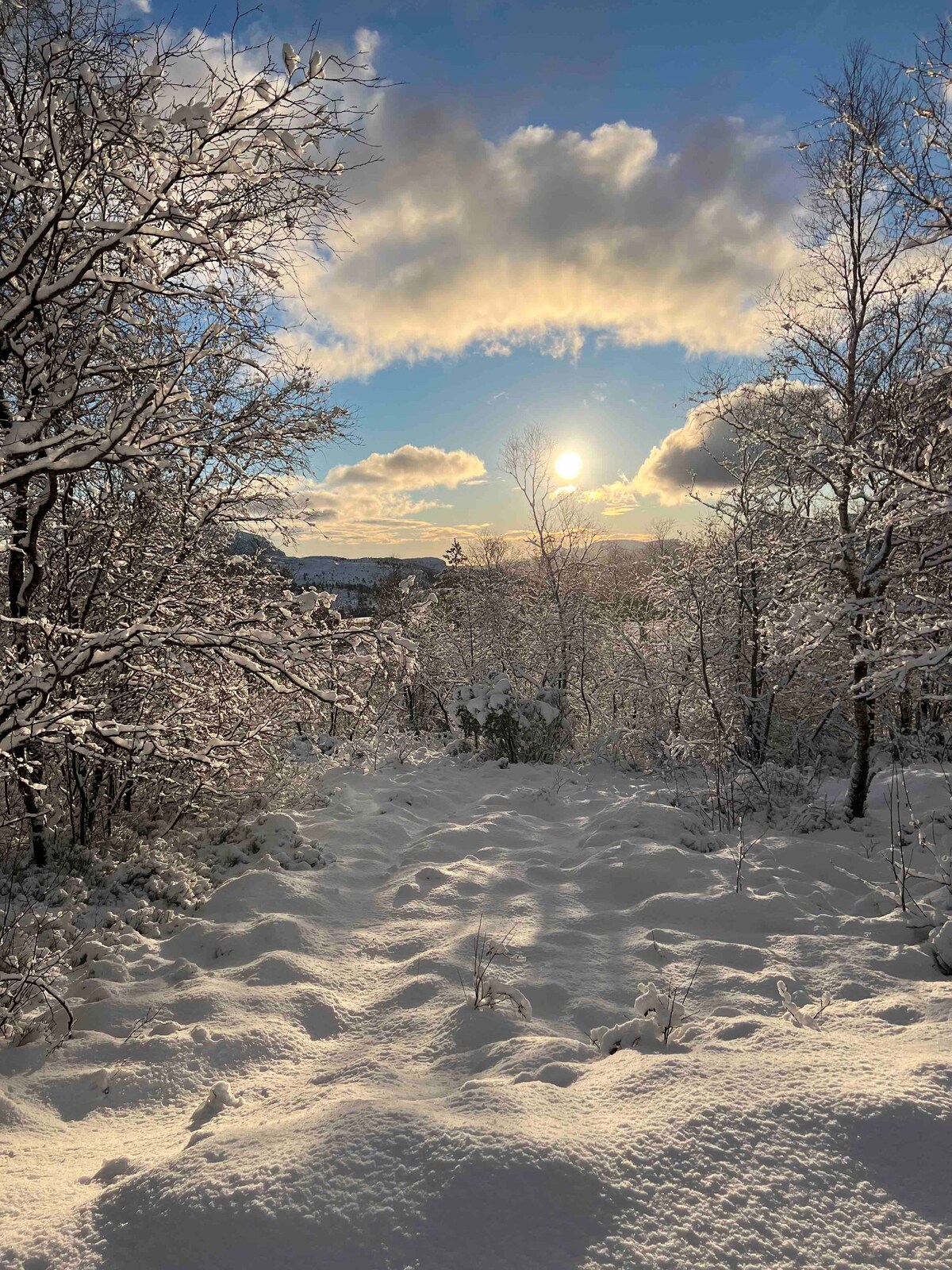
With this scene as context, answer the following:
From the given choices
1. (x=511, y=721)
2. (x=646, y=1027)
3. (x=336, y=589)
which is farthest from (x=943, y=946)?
(x=336, y=589)

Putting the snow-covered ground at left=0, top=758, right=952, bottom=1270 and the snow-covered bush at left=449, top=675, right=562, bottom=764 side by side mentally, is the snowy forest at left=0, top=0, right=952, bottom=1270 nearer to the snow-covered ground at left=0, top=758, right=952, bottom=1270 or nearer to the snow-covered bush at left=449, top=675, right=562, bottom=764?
the snow-covered ground at left=0, top=758, right=952, bottom=1270

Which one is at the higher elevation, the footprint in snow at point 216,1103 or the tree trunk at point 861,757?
the tree trunk at point 861,757

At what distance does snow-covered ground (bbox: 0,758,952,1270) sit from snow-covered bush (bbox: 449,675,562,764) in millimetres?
4908

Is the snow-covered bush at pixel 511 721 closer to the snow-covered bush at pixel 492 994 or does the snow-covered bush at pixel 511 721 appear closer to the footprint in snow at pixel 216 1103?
the snow-covered bush at pixel 492 994

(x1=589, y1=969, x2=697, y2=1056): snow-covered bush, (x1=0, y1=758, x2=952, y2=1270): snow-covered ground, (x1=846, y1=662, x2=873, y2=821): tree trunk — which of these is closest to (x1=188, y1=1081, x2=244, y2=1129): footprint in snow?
(x1=0, y1=758, x2=952, y2=1270): snow-covered ground

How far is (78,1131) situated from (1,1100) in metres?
0.38

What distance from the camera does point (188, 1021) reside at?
10.9ft

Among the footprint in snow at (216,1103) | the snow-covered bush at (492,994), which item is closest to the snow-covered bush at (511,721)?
the snow-covered bush at (492,994)

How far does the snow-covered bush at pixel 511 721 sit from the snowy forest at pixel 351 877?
7.44 ft

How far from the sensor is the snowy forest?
5.66 feet

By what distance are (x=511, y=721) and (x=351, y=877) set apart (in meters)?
5.37

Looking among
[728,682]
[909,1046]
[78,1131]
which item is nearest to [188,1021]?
[78,1131]

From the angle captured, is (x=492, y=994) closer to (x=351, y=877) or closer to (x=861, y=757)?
(x=351, y=877)

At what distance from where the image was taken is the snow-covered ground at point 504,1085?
63.2 inches
